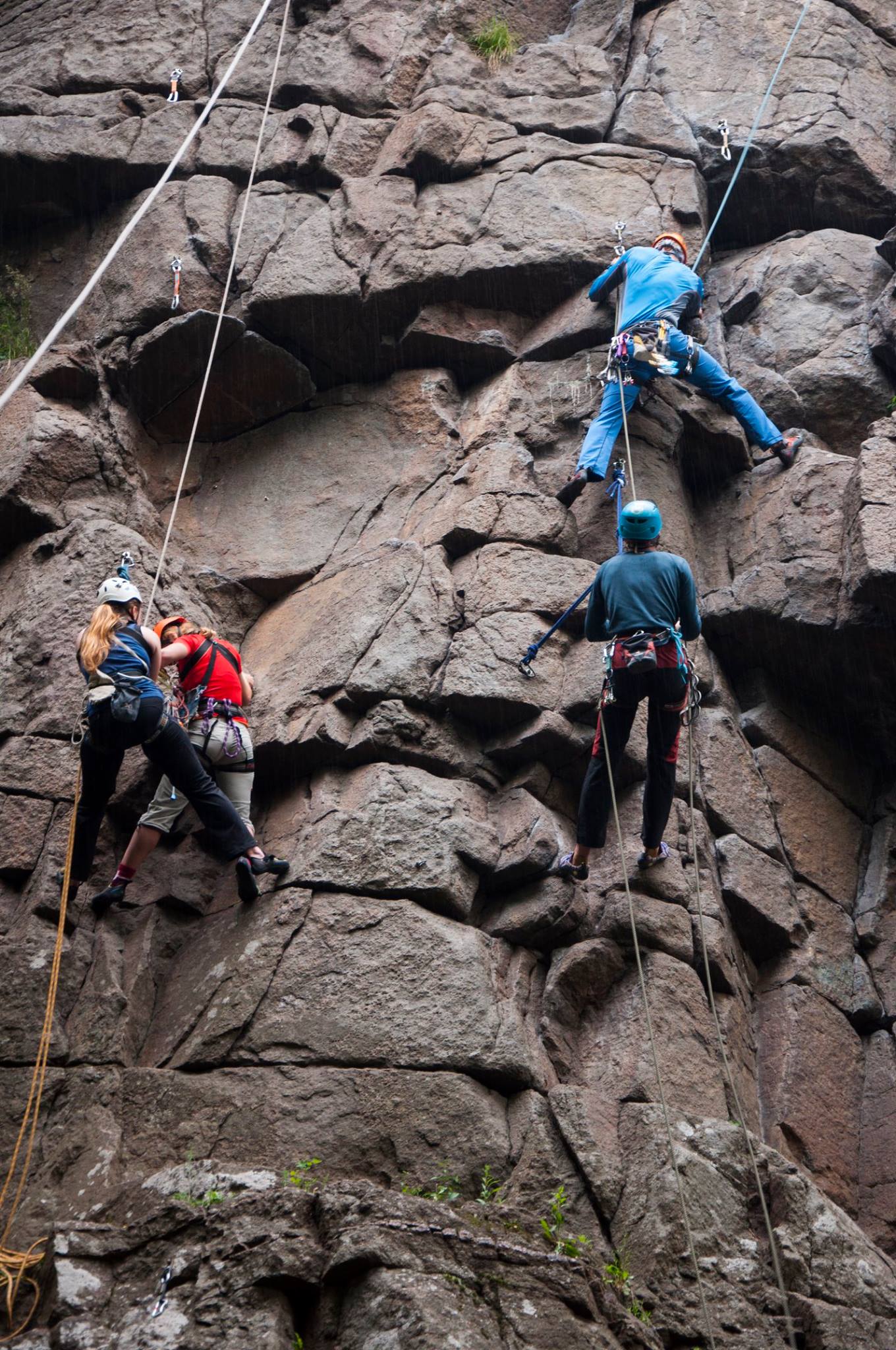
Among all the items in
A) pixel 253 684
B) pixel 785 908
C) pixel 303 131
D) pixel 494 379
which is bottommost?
pixel 785 908

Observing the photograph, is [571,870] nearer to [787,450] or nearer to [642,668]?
[642,668]

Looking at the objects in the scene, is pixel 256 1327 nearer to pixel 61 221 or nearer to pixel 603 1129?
pixel 603 1129

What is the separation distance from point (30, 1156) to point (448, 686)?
133 inches

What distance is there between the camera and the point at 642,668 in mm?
6957

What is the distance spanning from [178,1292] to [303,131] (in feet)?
31.3

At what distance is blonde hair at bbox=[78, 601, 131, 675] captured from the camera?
692 centimetres

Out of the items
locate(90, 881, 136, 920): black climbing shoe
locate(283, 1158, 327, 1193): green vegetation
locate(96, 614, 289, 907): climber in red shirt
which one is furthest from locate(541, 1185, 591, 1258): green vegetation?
locate(90, 881, 136, 920): black climbing shoe

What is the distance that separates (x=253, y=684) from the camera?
8.59 metres

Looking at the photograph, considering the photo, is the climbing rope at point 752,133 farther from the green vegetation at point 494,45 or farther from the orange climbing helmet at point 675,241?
the green vegetation at point 494,45

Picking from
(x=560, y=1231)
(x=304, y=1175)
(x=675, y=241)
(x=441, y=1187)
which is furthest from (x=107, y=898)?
(x=675, y=241)

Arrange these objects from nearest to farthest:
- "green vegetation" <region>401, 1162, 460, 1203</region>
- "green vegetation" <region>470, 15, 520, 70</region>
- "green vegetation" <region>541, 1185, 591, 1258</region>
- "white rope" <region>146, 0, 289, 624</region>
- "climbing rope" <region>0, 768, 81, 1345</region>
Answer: "climbing rope" <region>0, 768, 81, 1345</region> < "green vegetation" <region>541, 1185, 591, 1258</region> < "green vegetation" <region>401, 1162, 460, 1203</region> < "white rope" <region>146, 0, 289, 624</region> < "green vegetation" <region>470, 15, 520, 70</region>

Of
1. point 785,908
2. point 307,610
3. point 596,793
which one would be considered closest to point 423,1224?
point 596,793

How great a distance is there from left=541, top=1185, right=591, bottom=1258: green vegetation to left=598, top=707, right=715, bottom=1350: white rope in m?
0.45

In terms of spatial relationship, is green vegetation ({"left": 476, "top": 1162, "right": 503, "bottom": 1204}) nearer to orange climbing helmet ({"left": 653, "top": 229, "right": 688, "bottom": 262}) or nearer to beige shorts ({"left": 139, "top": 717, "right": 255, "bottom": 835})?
beige shorts ({"left": 139, "top": 717, "right": 255, "bottom": 835})
